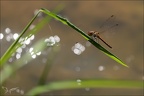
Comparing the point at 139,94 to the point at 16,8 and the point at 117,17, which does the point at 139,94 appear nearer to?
the point at 117,17

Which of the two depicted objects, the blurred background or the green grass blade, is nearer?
the green grass blade

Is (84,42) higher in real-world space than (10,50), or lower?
higher

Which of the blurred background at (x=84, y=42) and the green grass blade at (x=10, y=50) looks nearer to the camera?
the green grass blade at (x=10, y=50)

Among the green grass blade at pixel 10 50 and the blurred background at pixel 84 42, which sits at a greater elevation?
the blurred background at pixel 84 42

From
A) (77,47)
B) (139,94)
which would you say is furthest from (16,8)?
(139,94)

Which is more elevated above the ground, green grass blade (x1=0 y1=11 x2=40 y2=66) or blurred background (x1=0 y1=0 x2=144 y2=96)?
blurred background (x1=0 y1=0 x2=144 y2=96)

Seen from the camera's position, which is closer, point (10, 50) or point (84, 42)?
point (10, 50)

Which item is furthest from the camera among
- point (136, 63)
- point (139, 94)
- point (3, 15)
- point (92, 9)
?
point (92, 9)

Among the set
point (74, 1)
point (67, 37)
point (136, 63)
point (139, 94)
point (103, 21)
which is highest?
point (74, 1)
